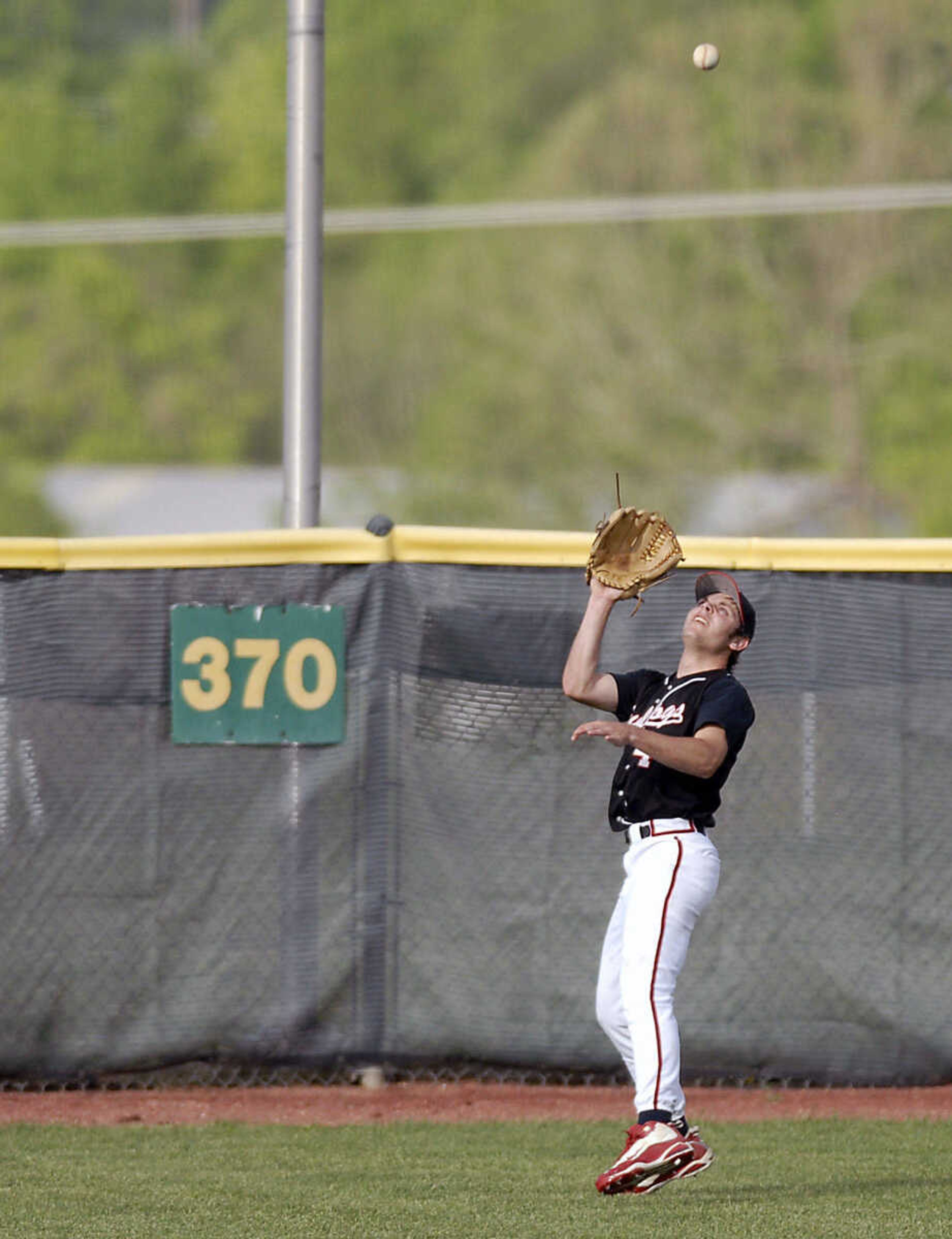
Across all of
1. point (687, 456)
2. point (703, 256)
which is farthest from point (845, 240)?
point (687, 456)

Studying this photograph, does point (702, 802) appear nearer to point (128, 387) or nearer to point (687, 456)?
point (687, 456)

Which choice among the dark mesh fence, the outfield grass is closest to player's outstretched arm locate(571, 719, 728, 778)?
the outfield grass

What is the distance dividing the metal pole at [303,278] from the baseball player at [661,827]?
6.26 ft

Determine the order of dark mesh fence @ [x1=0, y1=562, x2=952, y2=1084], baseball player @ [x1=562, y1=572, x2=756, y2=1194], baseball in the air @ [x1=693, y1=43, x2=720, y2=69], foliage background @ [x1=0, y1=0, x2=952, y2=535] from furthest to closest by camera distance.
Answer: foliage background @ [x1=0, y1=0, x2=952, y2=535]
baseball in the air @ [x1=693, y1=43, x2=720, y2=69]
dark mesh fence @ [x1=0, y1=562, x2=952, y2=1084]
baseball player @ [x1=562, y1=572, x2=756, y2=1194]

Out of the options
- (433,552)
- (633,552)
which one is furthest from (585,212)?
(633,552)

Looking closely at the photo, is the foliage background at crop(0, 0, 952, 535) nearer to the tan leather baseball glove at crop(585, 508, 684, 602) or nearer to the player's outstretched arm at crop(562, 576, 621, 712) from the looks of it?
the tan leather baseball glove at crop(585, 508, 684, 602)

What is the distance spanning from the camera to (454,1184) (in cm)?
518

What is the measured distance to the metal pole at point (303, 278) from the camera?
6746 millimetres

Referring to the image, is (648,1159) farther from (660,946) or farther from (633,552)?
(633,552)

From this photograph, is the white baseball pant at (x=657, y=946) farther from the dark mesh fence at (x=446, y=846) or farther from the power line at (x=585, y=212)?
the power line at (x=585, y=212)

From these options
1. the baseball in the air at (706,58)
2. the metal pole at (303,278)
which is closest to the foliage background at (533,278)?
the baseball in the air at (706,58)

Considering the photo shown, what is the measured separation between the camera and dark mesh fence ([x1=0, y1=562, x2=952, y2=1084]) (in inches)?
247

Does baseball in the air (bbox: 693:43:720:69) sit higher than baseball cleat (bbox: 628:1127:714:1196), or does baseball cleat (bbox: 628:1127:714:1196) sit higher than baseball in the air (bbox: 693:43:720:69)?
baseball in the air (bbox: 693:43:720:69)

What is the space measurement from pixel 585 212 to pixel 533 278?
2872mm
